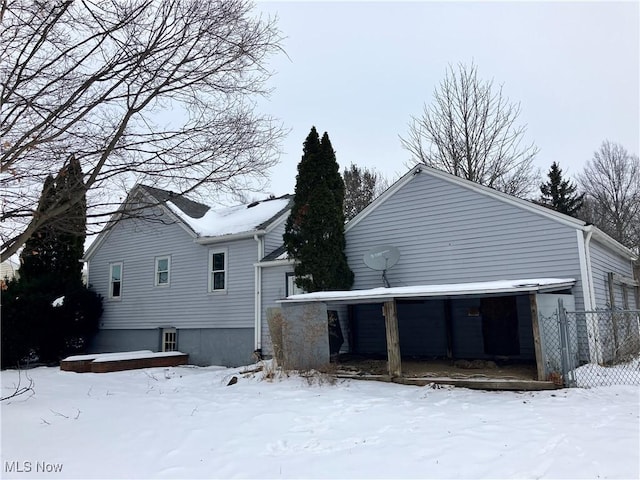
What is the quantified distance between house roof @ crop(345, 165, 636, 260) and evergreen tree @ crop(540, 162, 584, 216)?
1467 cm

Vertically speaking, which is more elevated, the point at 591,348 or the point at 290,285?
the point at 290,285

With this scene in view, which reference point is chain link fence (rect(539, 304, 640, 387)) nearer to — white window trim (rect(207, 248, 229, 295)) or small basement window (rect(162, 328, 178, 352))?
white window trim (rect(207, 248, 229, 295))

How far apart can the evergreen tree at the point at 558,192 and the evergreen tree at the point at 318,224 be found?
20.1 m

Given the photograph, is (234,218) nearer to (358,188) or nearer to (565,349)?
(565,349)

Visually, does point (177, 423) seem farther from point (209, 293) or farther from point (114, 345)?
point (114, 345)

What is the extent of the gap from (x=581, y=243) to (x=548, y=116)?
10.5 metres

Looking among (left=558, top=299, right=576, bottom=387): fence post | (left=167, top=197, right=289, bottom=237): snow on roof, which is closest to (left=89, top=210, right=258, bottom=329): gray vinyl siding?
(left=167, top=197, right=289, bottom=237): snow on roof

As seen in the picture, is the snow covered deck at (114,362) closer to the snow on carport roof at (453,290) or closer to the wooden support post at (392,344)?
the snow on carport roof at (453,290)

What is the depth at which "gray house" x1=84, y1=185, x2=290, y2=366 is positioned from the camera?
A: 598 inches

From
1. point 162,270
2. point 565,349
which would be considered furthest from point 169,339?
point 565,349

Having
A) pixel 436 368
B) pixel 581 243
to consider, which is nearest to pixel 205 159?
pixel 436 368

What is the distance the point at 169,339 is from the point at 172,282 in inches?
83.7

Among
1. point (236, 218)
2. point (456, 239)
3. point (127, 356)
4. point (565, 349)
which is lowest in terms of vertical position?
point (127, 356)

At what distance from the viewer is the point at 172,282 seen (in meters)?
17.0
